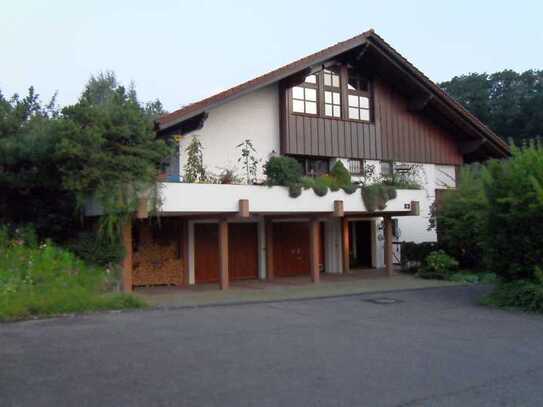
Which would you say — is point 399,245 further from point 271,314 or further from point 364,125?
point 271,314

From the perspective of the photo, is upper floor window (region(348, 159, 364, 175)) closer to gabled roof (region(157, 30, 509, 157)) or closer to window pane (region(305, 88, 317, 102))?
window pane (region(305, 88, 317, 102))

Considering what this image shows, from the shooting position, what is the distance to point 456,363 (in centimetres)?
802

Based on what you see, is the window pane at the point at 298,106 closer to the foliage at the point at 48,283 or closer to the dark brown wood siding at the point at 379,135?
the dark brown wood siding at the point at 379,135

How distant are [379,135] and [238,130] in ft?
19.2

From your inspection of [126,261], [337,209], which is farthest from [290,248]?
[126,261]

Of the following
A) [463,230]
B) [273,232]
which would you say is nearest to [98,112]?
[273,232]

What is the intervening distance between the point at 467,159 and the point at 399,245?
210 inches

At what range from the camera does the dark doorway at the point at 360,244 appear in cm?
2359

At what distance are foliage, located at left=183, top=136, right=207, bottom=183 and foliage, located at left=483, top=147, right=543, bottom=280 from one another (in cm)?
735

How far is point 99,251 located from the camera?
14.7 meters

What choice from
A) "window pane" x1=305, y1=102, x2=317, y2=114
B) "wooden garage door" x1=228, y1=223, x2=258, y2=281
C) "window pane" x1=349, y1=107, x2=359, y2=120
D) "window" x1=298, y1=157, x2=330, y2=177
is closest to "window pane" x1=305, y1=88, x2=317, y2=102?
"window pane" x1=305, y1=102, x2=317, y2=114

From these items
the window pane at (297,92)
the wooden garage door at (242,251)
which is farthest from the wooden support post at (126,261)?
the window pane at (297,92)

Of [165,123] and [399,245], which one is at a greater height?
[165,123]

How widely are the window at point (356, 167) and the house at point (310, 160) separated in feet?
0.17
